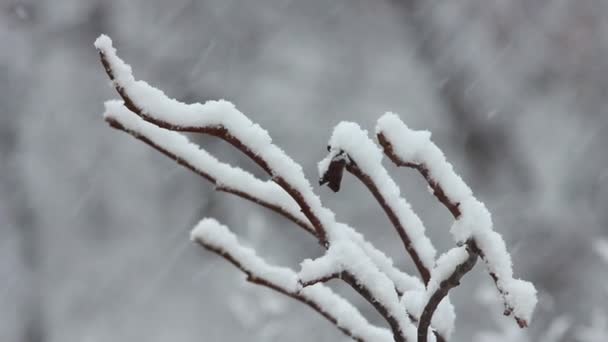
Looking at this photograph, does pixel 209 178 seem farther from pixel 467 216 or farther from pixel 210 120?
pixel 467 216

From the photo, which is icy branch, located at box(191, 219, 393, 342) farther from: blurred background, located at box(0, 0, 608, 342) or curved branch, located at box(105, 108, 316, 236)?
blurred background, located at box(0, 0, 608, 342)

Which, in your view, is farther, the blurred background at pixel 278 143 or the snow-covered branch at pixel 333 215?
the blurred background at pixel 278 143

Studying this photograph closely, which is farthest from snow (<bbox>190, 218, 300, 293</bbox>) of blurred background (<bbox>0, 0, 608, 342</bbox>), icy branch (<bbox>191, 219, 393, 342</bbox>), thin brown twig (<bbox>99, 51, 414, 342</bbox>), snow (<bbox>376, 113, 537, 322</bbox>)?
blurred background (<bbox>0, 0, 608, 342</bbox>)

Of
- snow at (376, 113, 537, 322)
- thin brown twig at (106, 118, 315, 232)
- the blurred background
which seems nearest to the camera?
snow at (376, 113, 537, 322)

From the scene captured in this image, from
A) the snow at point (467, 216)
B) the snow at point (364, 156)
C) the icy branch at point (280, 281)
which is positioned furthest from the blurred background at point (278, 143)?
the snow at point (467, 216)

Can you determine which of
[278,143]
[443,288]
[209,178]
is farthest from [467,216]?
[278,143]

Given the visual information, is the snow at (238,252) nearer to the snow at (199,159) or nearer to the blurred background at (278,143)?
the snow at (199,159)

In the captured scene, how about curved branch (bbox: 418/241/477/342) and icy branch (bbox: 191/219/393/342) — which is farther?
icy branch (bbox: 191/219/393/342)
